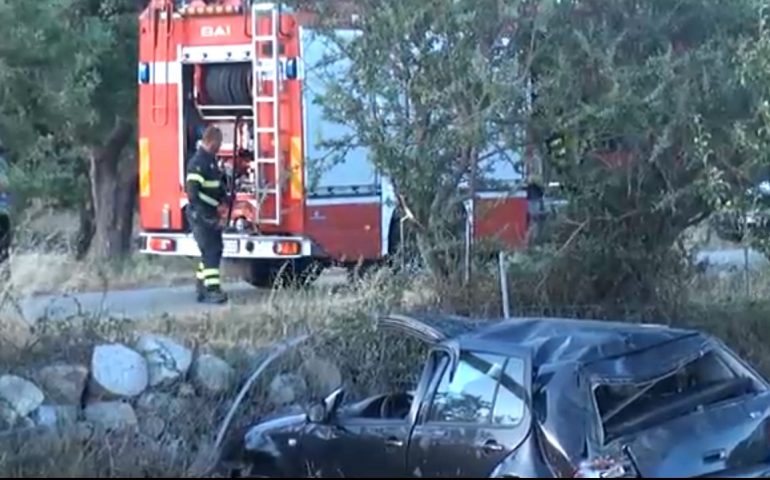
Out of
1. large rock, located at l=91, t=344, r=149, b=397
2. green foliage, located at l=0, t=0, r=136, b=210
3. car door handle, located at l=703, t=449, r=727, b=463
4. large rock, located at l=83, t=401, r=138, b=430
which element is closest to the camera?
car door handle, located at l=703, t=449, r=727, b=463

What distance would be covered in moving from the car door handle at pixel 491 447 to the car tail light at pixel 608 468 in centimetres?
51

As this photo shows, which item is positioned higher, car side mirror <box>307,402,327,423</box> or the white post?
the white post

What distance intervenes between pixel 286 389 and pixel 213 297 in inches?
186

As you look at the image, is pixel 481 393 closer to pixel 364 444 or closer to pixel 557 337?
pixel 557 337

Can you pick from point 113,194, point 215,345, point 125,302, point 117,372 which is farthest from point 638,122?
point 113,194

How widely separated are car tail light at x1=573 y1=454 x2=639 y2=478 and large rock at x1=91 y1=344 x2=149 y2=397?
4581 millimetres

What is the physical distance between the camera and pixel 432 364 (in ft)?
31.4

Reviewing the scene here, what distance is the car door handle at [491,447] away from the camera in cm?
881

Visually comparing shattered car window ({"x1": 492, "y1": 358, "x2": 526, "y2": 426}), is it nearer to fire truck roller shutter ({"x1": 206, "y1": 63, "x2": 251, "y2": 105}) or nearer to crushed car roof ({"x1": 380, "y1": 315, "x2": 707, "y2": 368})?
crushed car roof ({"x1": 380, "y1": 315, "x2": 707, "y2": 368})

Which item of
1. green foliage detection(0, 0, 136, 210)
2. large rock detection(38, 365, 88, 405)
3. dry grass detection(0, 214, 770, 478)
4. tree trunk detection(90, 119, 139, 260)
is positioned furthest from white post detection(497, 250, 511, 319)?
tree trunk detection(90, 119, 139, 260)

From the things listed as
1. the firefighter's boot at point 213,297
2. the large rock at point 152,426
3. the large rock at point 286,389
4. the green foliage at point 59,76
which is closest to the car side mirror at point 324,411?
the large rock at point 152,426

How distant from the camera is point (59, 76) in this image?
22641 millimetres

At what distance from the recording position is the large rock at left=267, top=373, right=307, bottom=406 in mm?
12219

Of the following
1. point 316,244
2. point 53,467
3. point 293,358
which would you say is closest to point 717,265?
point 316,244
